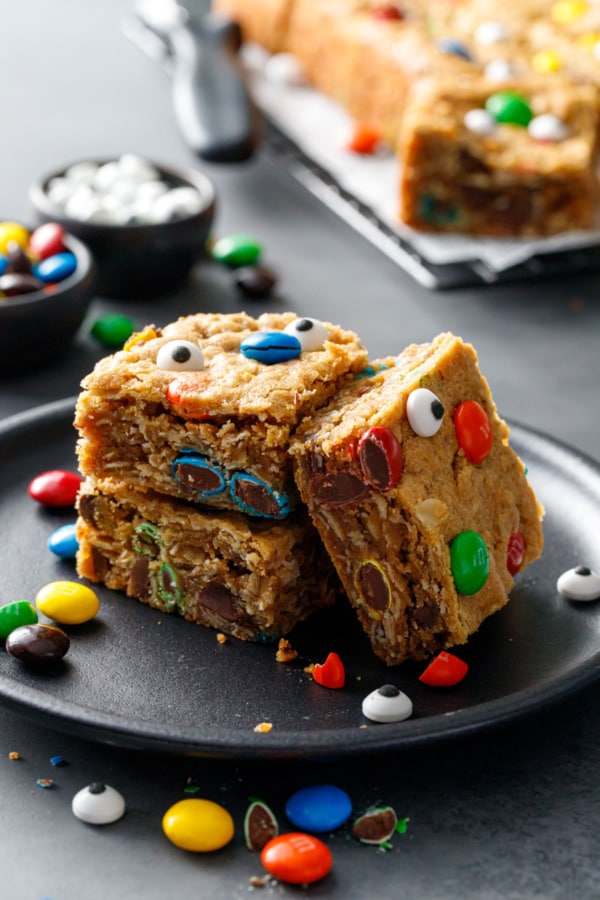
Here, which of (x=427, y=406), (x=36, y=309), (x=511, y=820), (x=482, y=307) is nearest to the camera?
(x=511, y=820)

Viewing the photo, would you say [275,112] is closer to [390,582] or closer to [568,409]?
[568,409]

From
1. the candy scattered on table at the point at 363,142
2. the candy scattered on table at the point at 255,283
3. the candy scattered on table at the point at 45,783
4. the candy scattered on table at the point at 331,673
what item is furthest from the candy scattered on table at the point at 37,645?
the candy scattered on table at the point at 363,142

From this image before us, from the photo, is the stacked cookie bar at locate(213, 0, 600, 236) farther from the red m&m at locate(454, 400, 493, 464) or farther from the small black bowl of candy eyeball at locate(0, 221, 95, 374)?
the red m&m at locate(454, 400, 493, 464)

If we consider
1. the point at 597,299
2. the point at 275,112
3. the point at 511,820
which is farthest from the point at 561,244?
the point at 511,820

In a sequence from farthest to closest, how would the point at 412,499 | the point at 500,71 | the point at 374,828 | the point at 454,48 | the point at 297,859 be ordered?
the point at 454,48
the point at 500,71
the point at 412,499
the point at 374,828
the point at 297,859

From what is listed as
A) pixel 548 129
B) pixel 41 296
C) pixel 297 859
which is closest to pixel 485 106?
pixel 548 129

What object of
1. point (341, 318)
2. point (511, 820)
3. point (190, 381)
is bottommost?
point (341, 318)

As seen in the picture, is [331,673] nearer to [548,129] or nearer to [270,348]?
[270,348]
